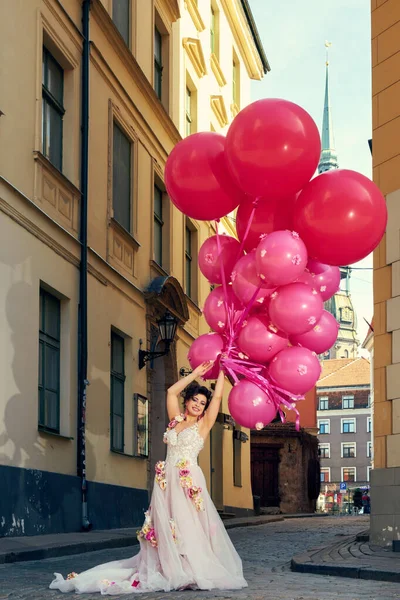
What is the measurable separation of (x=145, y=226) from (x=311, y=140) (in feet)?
40.1

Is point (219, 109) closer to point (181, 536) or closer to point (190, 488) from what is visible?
point (190, 488)

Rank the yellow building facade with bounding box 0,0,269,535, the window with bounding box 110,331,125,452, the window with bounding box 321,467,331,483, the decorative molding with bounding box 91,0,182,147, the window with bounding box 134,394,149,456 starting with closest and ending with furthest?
the yellow building facade with bounding box 0,0,269,535, the decorative molding with bounding box 91,0,182,147, the window with bounding box 110,331,125,452, the window with bounding box 134,394,149,456, the window with bounding box 321,467,331,483

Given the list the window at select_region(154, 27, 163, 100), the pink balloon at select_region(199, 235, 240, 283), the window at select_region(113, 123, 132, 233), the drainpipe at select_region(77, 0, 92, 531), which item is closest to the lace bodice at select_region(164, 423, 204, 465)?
the pink balloon at select_region(199, 235, 240, 283)

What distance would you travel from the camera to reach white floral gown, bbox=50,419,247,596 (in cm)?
774

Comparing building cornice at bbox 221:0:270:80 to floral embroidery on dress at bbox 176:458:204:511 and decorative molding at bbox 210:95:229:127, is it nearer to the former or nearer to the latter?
decorative molding at bbox 210:95:229:127

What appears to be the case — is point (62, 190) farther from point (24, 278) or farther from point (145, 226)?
point (145, 226)

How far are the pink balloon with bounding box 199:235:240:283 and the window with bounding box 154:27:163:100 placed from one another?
13.7m

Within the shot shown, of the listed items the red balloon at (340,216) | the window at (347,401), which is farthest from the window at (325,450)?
the red balloon at (340,216)

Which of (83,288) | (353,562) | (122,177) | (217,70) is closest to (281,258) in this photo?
(353,562)

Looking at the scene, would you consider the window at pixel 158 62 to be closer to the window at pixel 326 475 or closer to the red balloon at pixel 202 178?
the red balloon at pixel 202 178

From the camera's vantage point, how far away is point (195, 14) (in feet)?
81.6

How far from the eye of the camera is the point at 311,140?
7664 millimetres

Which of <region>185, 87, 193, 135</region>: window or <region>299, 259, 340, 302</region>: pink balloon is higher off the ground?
<region>185, 87, 193, 135</region>: window

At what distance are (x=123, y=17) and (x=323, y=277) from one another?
39.4 ft
